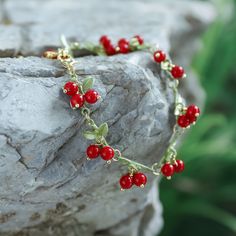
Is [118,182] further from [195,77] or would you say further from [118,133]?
[195,77]

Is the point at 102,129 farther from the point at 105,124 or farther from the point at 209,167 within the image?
the point at 209,167

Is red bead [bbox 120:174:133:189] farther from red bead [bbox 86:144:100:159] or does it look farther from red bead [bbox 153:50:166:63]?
red bead [bbox 153:50:166:63]

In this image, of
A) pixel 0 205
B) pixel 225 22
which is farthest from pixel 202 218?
pixel 0 205

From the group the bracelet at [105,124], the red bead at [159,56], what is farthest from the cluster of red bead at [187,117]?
the red bead at [159,56]

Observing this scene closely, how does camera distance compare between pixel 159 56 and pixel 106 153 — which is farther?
pixel 159 56

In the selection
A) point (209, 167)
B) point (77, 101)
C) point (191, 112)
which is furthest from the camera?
point (209, 167)

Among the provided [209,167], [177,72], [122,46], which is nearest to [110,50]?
[122,46]
